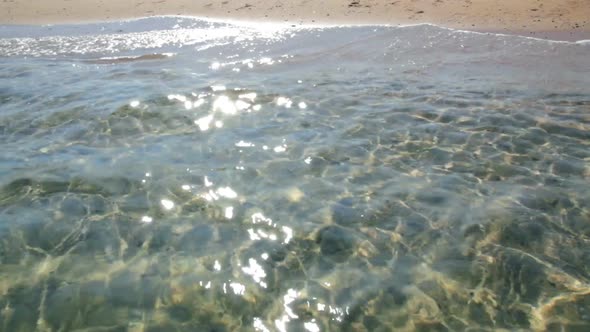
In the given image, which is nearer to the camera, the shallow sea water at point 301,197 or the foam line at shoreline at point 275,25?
the shallow sea water at point 301,197

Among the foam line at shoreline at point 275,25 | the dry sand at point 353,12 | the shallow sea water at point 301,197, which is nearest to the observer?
the shallow sea water at point 301,197

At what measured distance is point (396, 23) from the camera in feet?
38.2

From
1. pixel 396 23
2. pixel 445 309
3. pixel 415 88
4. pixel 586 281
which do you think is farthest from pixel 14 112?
pixel 396 23

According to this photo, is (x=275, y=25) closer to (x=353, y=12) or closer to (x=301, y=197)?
(x=353, y=12)

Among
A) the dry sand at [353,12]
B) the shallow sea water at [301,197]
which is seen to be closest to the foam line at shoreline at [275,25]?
the dry sand at [353,12]

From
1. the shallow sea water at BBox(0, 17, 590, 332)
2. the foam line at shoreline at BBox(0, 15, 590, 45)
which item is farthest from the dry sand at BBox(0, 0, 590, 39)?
the shallow sea water at BBox(0, 17, 590, 332)

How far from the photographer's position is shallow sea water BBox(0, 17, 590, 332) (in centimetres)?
381

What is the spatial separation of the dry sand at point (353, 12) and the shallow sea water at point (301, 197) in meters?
2.00

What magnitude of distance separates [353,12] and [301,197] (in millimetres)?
8778

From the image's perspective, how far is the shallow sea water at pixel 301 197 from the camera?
3.81 m

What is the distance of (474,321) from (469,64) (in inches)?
251

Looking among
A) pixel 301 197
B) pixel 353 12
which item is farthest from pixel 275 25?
pixel 301 197

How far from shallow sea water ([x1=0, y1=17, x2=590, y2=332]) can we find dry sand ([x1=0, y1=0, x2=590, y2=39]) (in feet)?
6.56

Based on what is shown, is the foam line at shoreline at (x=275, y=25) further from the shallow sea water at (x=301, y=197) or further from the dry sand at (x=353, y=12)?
the shallow sea water at (x=301, y=197)
